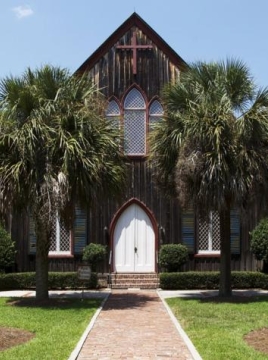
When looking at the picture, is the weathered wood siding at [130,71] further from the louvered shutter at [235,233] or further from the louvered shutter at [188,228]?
the louvered shutter at [235,233]

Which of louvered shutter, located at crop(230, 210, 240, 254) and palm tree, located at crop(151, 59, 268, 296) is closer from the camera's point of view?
palm tree, located at crop(151, 59, 268, 296)

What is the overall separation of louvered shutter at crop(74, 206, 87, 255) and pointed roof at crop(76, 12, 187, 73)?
6384 millimetres

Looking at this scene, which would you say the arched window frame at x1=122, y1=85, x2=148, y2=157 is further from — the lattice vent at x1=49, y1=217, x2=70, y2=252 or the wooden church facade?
the lattice vent at x1=49, y1=217, x2=70, y2=252

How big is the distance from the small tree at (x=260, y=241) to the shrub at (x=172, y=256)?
2708 millimetres

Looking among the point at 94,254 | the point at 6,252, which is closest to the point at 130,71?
the point at 94,254

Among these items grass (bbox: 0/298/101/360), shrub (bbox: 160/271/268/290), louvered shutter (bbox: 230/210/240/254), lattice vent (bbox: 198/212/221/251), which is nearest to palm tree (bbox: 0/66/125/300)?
grass (bbox: 0/298/101/360)

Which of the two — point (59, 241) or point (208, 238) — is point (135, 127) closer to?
point (208, 238)

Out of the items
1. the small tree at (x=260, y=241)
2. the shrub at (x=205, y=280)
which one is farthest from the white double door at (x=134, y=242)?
the small tree at (x=260, y=241)

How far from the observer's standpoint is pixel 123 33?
2348cm

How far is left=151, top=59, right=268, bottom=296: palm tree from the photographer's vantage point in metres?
15.8

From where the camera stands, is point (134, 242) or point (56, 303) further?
point (134, 242)

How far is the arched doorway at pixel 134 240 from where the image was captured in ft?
73.8

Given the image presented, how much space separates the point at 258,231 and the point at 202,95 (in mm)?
7073

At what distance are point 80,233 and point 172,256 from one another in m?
4.01
